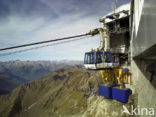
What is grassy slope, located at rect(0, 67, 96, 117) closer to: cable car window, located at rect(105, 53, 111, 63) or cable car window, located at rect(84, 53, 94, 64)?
cable car window, located at rect(105, 53, 111, 63)

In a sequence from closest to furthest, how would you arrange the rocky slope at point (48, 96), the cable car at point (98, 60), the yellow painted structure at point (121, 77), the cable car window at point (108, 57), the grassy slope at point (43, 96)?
the cable car at point (98, 60), the cable car window at point (108, 57), the yellow painted structure at point (121, 77), the rocky slope at point (48, 96), the grassy slope at point (43, 96)

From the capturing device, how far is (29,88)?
14938 cm

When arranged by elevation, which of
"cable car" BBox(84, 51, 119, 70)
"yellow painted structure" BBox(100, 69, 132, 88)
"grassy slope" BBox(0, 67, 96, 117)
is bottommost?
"grassy slope" BBox(0, 67, 96, 117)

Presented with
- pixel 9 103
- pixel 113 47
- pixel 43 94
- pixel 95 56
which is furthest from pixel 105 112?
pixel 9 103

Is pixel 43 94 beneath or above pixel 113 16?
beneath

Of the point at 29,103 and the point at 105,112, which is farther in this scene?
the point at 29,103

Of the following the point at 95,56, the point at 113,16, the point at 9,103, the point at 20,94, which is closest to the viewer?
the point at 95,56

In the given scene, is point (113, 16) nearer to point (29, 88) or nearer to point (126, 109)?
Answer: point (126, 109)

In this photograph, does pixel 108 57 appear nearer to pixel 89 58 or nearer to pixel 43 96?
pixel 89 58

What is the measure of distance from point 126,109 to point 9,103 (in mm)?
151279

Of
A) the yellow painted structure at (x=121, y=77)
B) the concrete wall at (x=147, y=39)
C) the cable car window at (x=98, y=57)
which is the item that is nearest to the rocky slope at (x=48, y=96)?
Answer: the yellow painted structure at (x=121, y=77)

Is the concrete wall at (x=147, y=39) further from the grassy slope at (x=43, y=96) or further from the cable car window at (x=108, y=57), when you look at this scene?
the grassy slope at (x=43, y=96)

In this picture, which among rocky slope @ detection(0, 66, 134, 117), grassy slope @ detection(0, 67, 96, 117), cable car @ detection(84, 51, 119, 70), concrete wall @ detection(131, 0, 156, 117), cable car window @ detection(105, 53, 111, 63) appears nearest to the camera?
concrete wall @ detection(131, 0, 156, 117)

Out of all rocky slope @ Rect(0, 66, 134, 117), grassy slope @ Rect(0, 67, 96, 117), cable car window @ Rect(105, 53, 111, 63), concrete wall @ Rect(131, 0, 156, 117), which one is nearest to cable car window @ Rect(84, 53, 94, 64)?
cable car window @ Rect(105, 53, 111, 63)
